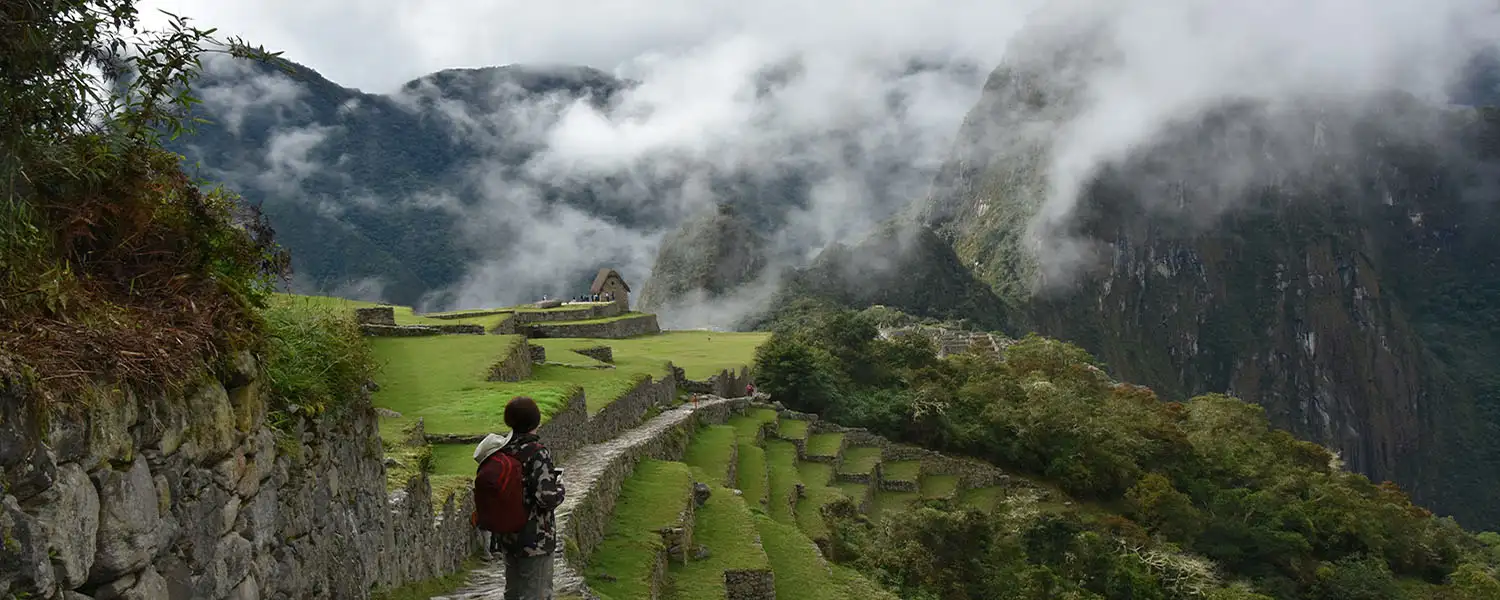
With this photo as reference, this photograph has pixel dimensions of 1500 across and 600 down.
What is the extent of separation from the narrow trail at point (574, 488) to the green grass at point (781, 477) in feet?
7.40

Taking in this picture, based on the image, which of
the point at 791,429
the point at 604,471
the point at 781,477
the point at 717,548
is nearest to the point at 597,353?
the point at 791,429

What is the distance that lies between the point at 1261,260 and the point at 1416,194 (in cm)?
3493

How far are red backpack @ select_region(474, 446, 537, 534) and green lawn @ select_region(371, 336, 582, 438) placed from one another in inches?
194

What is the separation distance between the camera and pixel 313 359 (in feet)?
15.3

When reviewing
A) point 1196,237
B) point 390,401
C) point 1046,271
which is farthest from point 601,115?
point 390,401

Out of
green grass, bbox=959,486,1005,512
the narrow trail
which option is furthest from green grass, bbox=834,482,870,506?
the narrow trail

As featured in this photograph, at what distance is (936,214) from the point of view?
12794cm

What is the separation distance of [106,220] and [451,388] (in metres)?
10.4

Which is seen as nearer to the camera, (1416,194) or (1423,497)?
(1423,497)

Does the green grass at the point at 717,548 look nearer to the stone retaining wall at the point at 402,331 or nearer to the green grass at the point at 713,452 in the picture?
the green grass at the point at 713,452

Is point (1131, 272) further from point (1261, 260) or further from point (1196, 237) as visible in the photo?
point (1261, 260)

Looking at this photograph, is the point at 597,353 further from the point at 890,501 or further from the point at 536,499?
the point at 536,499

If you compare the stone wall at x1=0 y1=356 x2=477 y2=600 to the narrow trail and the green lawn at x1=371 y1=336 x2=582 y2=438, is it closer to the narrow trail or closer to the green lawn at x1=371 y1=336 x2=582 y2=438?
the narrow trail

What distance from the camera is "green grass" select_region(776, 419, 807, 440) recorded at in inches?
976
